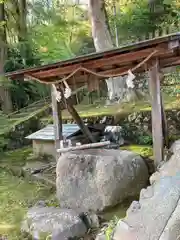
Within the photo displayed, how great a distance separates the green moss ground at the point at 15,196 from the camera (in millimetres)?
4903

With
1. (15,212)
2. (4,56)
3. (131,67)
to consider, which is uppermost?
(4,56)

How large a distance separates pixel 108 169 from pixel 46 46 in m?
8.54

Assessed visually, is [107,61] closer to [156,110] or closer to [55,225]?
[156,110]

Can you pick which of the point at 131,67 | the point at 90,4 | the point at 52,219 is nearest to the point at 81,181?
the point at 52,219

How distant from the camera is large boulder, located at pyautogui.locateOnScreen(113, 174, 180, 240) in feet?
9.72

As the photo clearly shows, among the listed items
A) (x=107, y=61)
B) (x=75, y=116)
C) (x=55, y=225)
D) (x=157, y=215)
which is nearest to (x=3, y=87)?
(x=75, y=116)

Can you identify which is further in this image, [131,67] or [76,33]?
[76,33]

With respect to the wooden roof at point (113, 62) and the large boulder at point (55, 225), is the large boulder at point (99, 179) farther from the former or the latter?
Answer: the wooden roof at point (113, 62)

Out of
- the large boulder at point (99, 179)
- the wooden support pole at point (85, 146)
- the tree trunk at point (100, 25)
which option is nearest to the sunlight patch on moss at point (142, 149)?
the wooden support pole at point (85, 146)

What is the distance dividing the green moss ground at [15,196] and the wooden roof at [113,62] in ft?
7.63

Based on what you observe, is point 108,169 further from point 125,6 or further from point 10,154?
point 125,6

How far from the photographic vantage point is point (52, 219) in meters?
4.46

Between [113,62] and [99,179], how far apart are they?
6.12 ft

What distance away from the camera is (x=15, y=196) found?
6.16m
